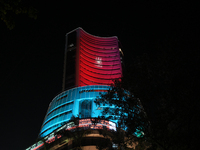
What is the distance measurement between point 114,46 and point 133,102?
6809 cm

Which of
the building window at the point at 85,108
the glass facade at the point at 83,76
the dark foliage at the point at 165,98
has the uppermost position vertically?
the glass facade at the point at 83,76

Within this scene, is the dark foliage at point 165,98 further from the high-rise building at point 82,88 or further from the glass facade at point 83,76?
the glass facade at point 83,76

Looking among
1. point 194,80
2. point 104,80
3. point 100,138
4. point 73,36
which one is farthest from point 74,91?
point 194,80

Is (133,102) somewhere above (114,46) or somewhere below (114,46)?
below

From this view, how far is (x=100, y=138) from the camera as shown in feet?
96.9

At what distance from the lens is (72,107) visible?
43.0m

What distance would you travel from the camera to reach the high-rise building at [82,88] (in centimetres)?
2948

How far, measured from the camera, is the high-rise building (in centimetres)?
2948

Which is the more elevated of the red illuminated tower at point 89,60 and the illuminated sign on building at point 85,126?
the red illuminated tower at point 89,60

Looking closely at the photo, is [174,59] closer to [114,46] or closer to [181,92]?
[181,92]

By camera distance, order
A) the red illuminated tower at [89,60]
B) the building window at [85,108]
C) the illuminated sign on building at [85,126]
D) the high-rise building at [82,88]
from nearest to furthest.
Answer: the illuminated sign on building at [85,126], the high-rise building at [82,88], the building window at [85,108], the red illuminated tower at [89,60]

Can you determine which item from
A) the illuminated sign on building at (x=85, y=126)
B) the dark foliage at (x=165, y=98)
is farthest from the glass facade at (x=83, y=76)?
the dark foliage at (x=165, y=98)

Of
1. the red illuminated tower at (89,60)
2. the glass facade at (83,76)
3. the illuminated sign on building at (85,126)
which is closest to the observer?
the illuminated sign on building at (85,126)

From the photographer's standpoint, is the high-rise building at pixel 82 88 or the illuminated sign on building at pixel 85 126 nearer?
the illuminated sign on building at pixel 85 126
